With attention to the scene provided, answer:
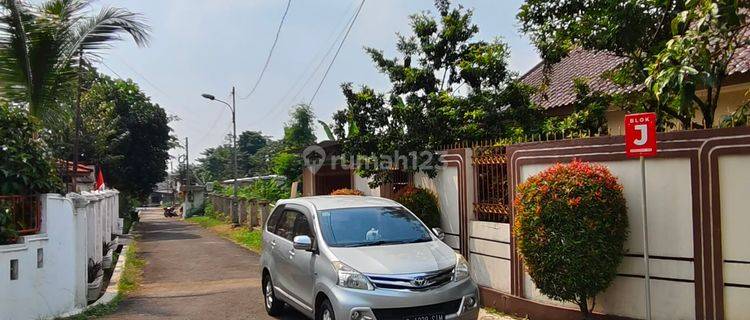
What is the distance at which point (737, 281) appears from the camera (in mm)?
5719

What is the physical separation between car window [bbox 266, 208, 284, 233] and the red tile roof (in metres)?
5.19

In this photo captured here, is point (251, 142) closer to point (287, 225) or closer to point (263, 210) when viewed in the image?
point (263, 210)

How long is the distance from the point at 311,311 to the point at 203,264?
28.7ft

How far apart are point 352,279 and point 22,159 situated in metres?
5.36

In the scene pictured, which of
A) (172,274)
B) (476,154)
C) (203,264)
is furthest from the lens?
(203,264)

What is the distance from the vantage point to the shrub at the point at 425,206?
9.88 metres

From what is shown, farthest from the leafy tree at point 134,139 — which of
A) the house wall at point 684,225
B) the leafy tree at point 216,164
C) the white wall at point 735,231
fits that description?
the leafy tree at point 216,164

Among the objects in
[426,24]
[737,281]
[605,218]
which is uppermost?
[426,24]

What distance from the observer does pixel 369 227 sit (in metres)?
7.07

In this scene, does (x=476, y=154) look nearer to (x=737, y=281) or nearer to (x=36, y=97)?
(x=737, y=281)

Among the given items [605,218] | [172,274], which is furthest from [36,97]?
[605,218]

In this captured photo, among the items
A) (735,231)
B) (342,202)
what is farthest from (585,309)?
(342,202)

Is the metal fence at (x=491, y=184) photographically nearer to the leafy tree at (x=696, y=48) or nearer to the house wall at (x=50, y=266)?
the leafy tree at (x=696, y=48)

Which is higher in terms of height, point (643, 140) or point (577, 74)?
point (577, 74)
